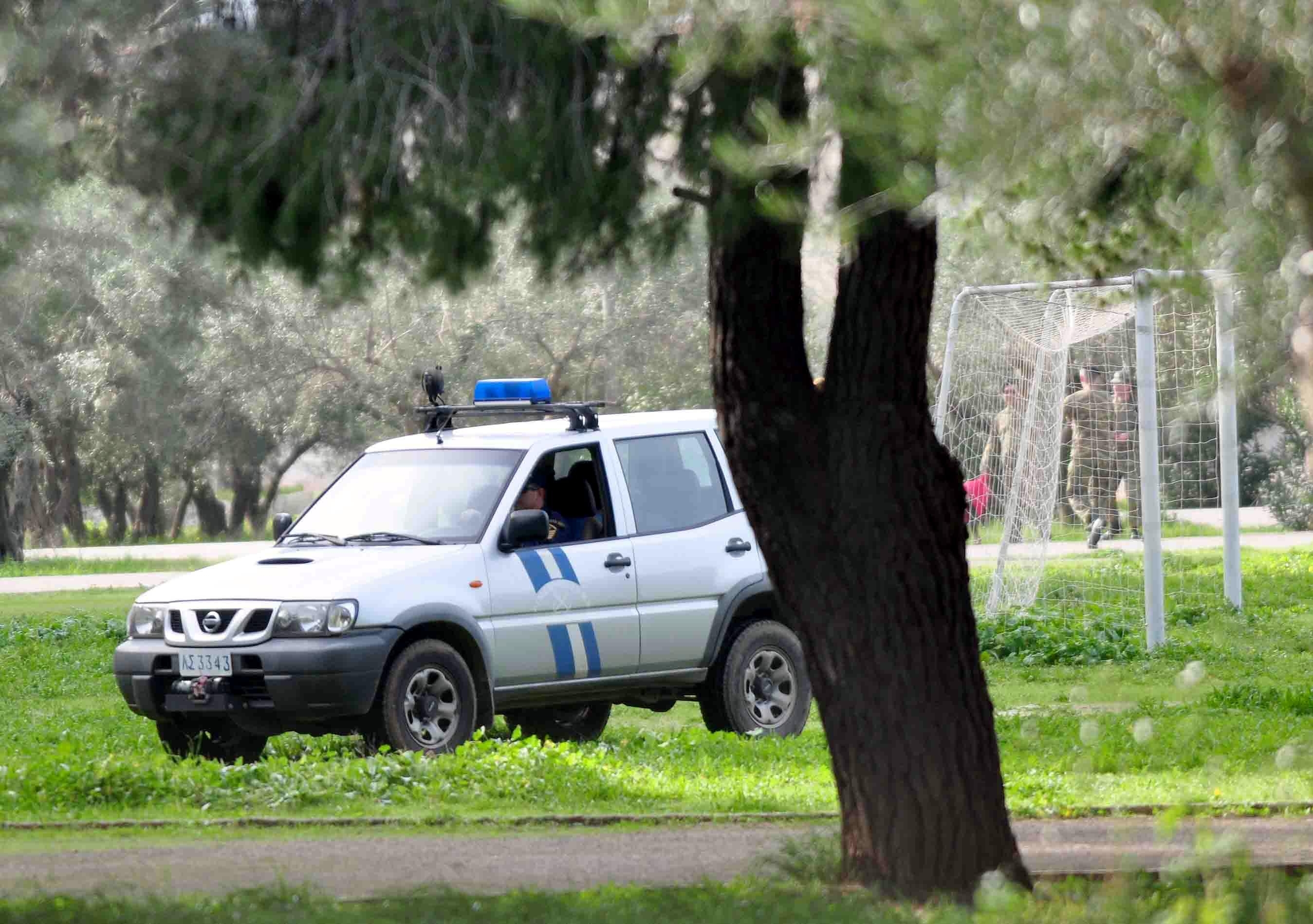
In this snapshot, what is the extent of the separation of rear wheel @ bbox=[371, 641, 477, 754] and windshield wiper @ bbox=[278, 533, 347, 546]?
1011 mm

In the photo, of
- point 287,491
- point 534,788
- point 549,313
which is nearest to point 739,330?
point 534,788

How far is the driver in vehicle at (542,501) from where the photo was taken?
11.9m

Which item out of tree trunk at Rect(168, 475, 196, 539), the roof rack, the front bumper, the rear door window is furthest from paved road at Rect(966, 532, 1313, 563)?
tree trunk at Rect(168, 475, 196, 539)

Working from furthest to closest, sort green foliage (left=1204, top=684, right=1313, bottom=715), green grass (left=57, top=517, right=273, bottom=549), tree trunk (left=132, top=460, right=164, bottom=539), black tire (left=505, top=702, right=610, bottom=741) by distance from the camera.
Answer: tree trunk (left=132, top=460, right=164, bottom=539) → green grass (left=57, top=517, right=273, bottom=549) → black tire (left=505, top=702, right=610, bottom=741) → green foliage (left=1204, top=684, right=1313, bottom=715)

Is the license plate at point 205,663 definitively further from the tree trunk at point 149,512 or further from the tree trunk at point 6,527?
the tree trunk at point 149,512

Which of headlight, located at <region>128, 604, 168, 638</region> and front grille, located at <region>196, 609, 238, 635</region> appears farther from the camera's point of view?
headlight, located at <region>128, 604, 168, 638</region>

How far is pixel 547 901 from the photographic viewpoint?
6.91 m

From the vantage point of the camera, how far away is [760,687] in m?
12.7

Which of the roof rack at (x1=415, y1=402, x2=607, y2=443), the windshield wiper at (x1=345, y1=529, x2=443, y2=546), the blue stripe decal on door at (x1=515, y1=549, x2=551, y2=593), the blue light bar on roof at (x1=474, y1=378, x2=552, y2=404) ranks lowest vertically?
the blue stripe decal on door at (x1=515, y1=549, x2=551, y2=593)

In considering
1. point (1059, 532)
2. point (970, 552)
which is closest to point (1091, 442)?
point (1059, 532)

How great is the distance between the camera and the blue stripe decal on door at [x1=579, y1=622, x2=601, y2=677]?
38.3 ft

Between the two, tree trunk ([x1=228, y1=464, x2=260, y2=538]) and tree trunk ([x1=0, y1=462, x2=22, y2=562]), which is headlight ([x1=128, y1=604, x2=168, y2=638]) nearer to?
tree trunk ([x1=0, y1=462, x2=22, y2=562])

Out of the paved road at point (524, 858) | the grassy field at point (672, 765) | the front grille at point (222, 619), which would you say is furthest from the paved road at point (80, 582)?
the paved road at point (524, 858)

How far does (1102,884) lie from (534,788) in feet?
12.7
